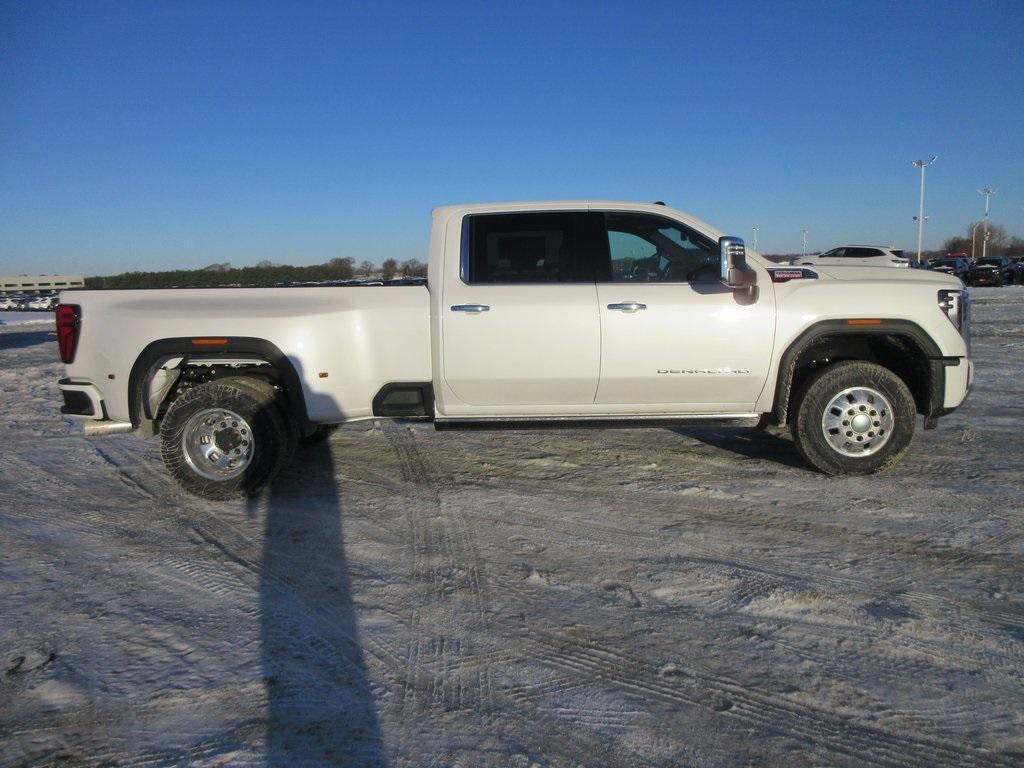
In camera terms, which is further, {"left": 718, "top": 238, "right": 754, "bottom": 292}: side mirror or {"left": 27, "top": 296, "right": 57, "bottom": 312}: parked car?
{"left": 27, "top": 296, "right": 57, "bottom": 312}: parked car

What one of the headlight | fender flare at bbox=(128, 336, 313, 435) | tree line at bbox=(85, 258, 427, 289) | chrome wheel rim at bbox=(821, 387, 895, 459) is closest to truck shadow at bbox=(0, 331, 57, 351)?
tree line at bbox=(85, 258, 427, 289)

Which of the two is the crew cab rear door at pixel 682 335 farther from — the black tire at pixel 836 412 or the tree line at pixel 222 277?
the tree line at pixel 222 277

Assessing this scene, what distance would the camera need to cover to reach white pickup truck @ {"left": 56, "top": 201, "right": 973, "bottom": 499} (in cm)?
495

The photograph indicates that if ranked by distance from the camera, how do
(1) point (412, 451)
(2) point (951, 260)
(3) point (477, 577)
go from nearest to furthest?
(3) point (477, 577) < (1) point (412, 451) < (2) point (951, 260)

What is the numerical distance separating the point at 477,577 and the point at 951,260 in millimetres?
51039

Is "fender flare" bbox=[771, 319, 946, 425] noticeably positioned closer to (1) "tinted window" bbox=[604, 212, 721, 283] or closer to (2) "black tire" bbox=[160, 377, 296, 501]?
(1) "tinted window" bbox=[604, 212, 721, 283]

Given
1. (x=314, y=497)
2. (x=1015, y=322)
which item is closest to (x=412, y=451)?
(x=314, y=497)

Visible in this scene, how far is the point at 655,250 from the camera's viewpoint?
5.30 meters

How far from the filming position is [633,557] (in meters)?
3.95

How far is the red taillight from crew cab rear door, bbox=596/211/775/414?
362 cm

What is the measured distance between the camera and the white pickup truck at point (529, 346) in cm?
495

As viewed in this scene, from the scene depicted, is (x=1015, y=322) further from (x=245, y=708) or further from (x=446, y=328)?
(x=245, y=708)

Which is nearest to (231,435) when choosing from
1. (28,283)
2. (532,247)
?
(532,247)

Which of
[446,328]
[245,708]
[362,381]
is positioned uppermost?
[446,328]
